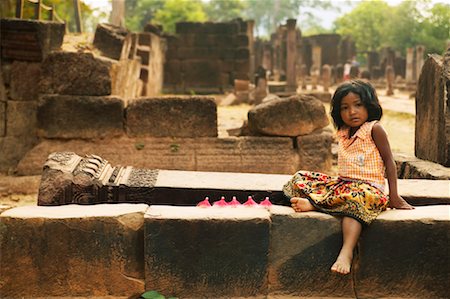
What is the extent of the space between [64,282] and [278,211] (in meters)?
1.37

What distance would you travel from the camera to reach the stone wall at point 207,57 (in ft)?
74.6

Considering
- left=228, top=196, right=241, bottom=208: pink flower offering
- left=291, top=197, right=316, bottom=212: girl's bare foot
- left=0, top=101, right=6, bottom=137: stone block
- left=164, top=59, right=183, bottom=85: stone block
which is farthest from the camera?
left=164, top=59, right=183, bottom=85: stone block

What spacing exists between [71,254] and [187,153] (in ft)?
13.5

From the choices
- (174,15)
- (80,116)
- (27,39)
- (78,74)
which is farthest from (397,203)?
(174,15)

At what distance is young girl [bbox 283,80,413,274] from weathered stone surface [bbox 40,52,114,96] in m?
4.29

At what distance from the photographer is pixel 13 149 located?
8109 millimetres

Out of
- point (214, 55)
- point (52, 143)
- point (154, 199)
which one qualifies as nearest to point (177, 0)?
point (214, 55)

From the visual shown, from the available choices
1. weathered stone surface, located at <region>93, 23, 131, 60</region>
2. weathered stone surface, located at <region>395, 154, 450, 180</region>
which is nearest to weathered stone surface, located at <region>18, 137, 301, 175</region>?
weathered stone surface, located at <region>395, 154, 450, 180</region>

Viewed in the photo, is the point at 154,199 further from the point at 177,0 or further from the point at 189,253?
the point at 177,0

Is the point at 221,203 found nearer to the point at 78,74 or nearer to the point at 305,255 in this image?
the point at 305,255

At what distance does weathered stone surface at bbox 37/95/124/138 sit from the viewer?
761 cm

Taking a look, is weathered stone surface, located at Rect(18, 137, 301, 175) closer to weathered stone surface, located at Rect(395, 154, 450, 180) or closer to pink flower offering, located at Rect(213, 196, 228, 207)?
weathered stone surface, located at Rect(395, 154, 450, 180)

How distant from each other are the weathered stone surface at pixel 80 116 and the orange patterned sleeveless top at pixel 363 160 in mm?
4264

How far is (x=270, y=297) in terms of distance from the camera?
3.66 metres
